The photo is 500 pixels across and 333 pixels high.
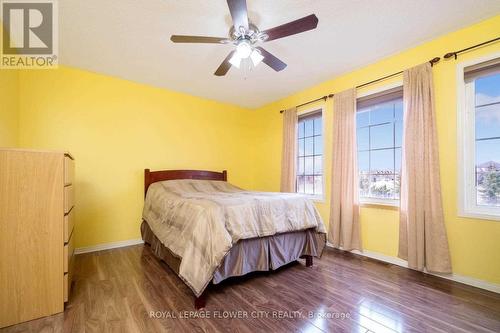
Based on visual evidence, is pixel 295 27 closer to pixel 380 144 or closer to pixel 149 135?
pixel 380 144

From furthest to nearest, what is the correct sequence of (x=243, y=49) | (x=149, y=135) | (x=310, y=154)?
(x=310, y=154), (x=149, y=135), (x=243, y=49)

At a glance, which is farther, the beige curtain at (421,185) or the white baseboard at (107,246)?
the white baseboard at (107,246)

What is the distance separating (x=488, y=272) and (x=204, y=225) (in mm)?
2570

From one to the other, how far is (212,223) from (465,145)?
253 centimetres

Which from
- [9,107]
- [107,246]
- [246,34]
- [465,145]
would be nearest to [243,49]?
[246,34]

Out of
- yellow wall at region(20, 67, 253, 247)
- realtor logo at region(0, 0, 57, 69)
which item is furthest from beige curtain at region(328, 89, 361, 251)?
realtor logo at region(0, 0, 57, 69)

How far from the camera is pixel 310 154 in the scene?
147 inches

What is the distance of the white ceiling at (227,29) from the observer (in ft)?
6.21

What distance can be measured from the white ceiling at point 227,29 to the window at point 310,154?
0.73 metres

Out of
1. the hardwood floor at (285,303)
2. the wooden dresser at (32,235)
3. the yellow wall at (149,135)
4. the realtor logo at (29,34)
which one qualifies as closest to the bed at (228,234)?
the hardwood floor at (285,303)

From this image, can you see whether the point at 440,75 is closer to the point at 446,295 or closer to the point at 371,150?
the point at 371,150

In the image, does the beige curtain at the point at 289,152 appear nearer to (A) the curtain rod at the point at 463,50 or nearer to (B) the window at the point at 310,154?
(B) the window at the point at 310,154

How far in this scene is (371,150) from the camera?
116 inches

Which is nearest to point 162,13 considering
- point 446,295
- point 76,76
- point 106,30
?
point 106,30
